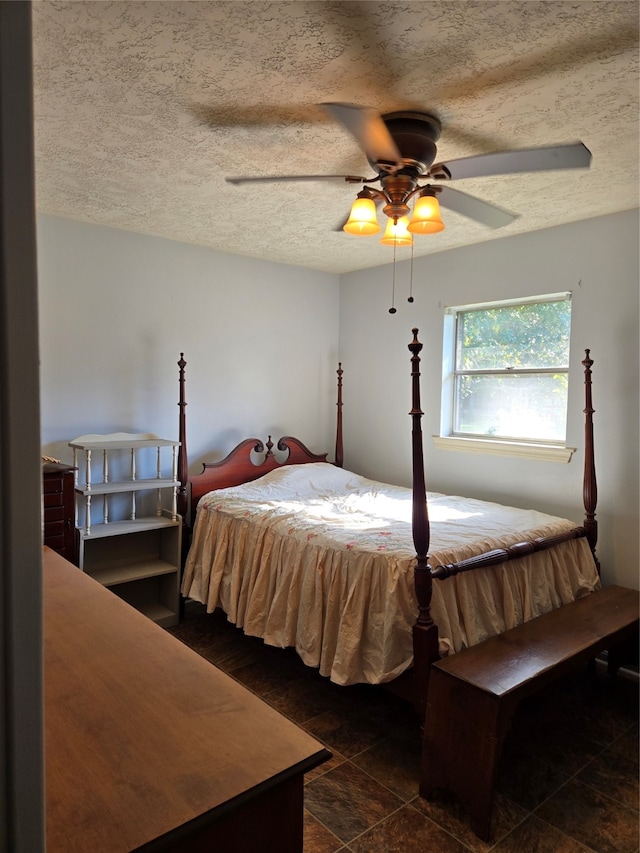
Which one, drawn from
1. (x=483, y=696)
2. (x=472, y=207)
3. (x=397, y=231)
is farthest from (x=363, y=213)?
(x=483, y=696)

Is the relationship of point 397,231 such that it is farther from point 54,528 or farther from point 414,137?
point 54,528

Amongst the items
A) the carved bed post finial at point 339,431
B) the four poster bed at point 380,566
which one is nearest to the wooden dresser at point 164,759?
the four poster bed at point 380,566

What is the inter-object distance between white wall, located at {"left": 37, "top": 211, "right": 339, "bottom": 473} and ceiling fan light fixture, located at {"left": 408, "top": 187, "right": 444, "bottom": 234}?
2.19 meters

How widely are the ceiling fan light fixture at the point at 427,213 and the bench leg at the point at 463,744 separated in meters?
1.64

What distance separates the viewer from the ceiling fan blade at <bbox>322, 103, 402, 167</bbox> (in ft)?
5.31

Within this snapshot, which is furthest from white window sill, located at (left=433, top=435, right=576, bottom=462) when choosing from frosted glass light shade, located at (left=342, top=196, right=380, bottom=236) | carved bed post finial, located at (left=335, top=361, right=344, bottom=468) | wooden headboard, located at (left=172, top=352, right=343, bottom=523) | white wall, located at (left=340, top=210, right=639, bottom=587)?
frosted glass light shade, located at (left=342, top=196, right=380, bottom=236)

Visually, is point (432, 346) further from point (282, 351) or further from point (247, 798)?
point (247, 798)

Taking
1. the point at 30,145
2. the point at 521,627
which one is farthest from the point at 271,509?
the point at 30,145

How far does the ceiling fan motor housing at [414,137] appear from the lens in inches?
77.1

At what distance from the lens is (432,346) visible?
4047 mm

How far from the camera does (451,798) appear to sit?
2.04 meters

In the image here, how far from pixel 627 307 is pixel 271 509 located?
2285 mm

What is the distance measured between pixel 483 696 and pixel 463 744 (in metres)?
0.21

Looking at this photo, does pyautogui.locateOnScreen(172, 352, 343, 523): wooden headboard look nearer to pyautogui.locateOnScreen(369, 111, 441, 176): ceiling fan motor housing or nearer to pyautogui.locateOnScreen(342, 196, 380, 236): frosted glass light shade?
pyautogui.locateOnScreen(342, 196, 380, 236): frosted glass light shade
